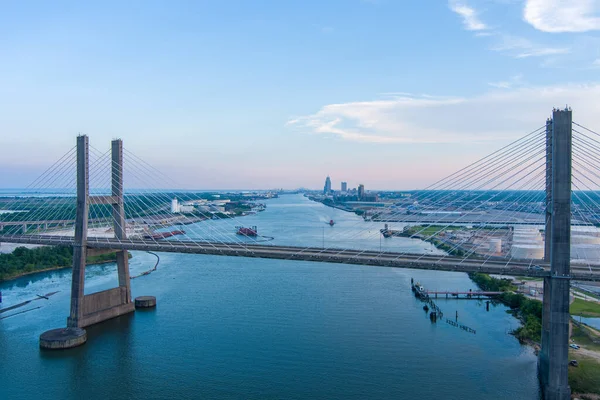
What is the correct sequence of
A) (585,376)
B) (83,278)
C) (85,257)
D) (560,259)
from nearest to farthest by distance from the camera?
(560,259) → (585,376) → (83,278) → (85,257)

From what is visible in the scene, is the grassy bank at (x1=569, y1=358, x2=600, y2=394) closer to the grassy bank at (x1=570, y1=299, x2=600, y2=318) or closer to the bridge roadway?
the bridge roadway

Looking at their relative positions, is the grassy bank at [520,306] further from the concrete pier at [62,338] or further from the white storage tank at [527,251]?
the concrete pier at [62,338]

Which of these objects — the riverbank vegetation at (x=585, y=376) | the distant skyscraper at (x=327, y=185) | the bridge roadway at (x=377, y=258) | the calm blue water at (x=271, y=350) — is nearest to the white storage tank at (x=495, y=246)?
Result: the calm blue water at (x=271, y=350)

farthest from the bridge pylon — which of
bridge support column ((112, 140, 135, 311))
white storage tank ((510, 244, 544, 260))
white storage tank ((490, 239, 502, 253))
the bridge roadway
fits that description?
white storage tank ((490, 239, 502, 253))

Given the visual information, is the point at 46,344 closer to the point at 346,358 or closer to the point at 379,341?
the point at 346,358

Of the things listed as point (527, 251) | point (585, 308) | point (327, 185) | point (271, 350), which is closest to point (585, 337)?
point (585, 308)

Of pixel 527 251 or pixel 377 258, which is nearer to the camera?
pixel 377 258

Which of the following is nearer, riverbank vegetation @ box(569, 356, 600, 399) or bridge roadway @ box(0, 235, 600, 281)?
riverbank vegetation @ box(569, 356, 600, 399)

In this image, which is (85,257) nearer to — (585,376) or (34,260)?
(34,260)
